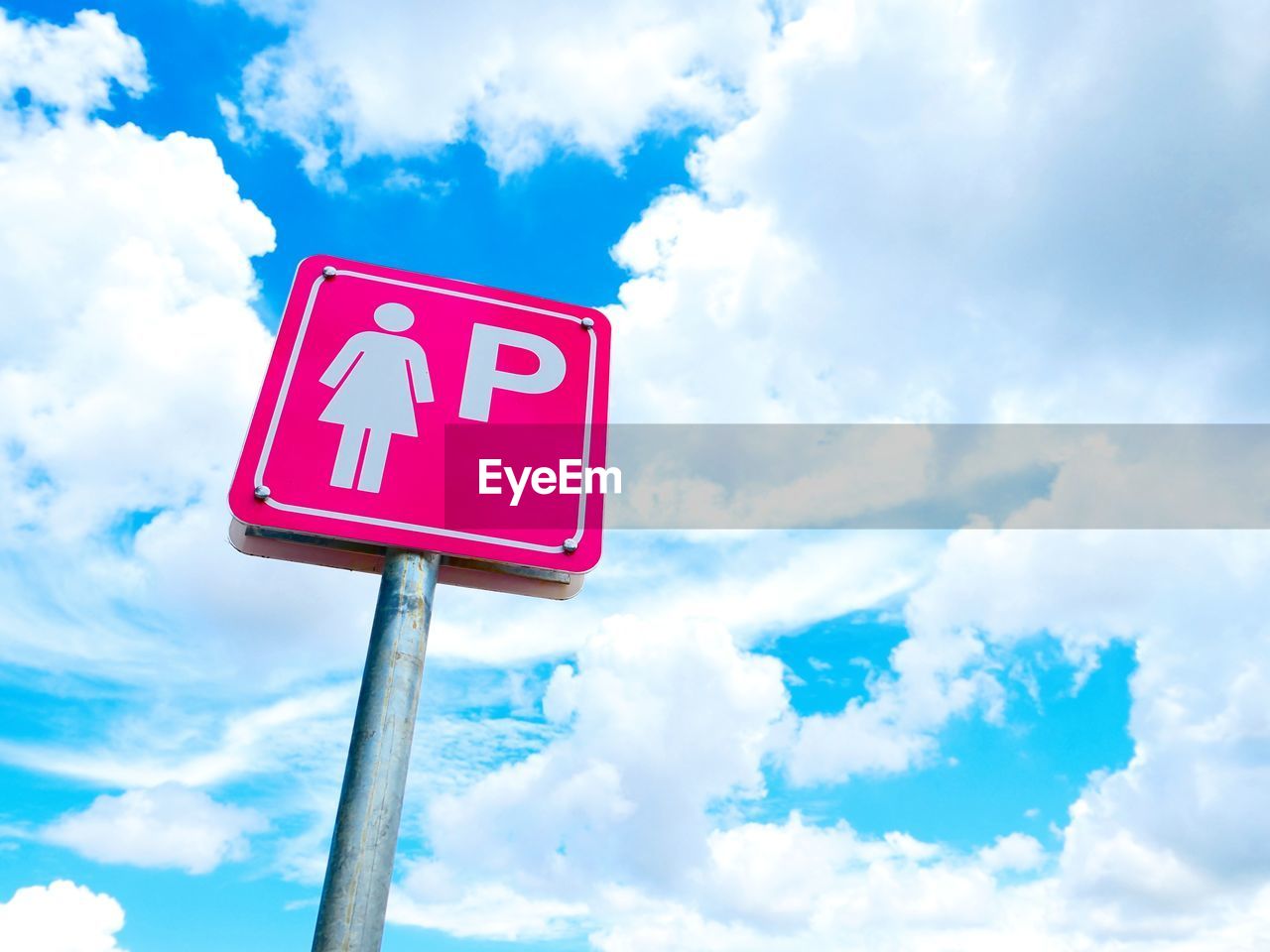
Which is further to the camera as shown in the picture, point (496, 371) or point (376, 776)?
point (496, 371)

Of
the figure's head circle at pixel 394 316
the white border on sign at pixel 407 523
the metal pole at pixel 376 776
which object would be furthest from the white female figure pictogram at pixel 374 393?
the metal pole at pixel 376 776

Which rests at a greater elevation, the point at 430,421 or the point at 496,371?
the point at 496,371

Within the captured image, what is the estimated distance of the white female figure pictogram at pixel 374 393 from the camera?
380 centimetres

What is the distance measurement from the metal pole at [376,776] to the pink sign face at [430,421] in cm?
40

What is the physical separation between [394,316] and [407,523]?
1.17 meters

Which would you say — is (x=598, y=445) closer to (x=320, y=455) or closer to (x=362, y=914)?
(x=320, y=455)

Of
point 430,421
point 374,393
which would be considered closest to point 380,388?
point 374,393

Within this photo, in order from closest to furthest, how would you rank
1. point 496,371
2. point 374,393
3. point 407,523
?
point 407,523 < point 374,393 < point 496,371

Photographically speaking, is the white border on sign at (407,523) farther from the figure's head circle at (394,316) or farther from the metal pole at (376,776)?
the metal pole at (376,776)

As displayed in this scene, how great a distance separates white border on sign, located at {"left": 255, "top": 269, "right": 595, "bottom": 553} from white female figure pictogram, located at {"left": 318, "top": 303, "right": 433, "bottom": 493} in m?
0.15

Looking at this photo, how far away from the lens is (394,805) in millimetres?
2977

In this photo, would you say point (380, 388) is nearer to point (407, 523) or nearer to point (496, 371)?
point (496, 371)

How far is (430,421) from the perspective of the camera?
3.99 m

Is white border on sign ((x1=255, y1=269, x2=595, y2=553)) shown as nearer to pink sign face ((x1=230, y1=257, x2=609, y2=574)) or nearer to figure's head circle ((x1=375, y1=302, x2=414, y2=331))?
pink sign face ((x1=230, y1=257, x2=609, y2=574))
